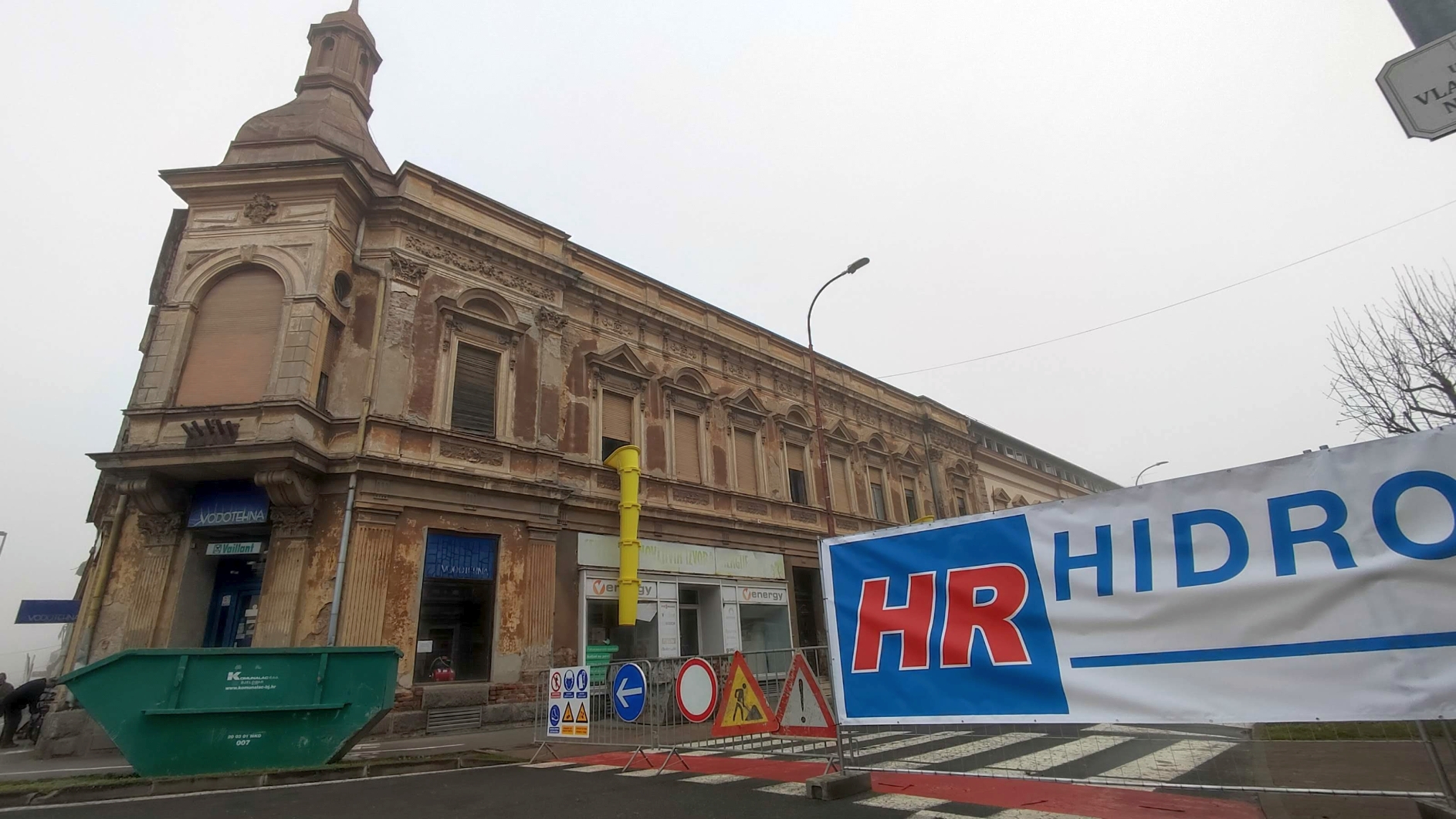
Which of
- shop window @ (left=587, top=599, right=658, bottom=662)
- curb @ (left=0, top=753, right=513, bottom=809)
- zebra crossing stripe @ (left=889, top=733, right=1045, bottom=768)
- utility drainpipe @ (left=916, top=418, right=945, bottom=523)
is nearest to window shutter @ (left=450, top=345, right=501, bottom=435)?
shop window @ (left=587, top=599, right=658, bottom=662)

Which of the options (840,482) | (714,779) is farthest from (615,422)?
(714,779)

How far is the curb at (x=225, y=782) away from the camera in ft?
21.6

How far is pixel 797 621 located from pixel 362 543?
13.0 metres

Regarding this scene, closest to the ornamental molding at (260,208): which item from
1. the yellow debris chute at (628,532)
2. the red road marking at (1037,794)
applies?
the yellow debris chute at (628,532)

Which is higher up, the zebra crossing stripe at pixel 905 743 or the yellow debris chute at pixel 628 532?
the yellow debris chute at pixel 628 532

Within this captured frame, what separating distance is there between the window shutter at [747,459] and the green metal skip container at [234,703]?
44.3 feet

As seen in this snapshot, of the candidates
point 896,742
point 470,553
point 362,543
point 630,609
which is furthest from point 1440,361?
point 362,543

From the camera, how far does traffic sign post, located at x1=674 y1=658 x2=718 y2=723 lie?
7.76m

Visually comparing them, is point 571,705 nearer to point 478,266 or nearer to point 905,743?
point 905,743

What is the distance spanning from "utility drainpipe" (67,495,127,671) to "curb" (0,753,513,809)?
6.12 meters

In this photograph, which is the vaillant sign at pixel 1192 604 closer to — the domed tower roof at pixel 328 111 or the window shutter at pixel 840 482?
the domed tower roof at pixel 328 111

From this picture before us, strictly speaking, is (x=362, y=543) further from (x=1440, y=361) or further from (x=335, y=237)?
(x=1440, y=361)

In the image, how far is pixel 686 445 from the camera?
783 inches

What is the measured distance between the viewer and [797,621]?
21.0 m
